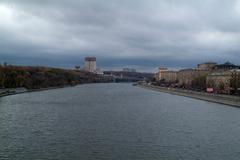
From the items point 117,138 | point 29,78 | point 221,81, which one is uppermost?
point 29,78

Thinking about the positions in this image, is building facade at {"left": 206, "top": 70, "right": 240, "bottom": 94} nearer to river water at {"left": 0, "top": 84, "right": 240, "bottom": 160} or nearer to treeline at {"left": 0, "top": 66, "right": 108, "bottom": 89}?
treeline at {"left": 0, "top": 66, "right": 108, "bottom": 89}

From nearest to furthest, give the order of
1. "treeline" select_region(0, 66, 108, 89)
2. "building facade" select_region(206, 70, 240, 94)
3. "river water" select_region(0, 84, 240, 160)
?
"river water" select_region(0, 84, 240, 160)
"building facade" select_region(206, 70, 240, 94)
"treeline" select_region(0, 66, 108, 89)

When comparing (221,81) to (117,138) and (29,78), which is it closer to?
(29,78)

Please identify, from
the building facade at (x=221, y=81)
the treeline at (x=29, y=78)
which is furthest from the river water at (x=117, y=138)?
the treeline at (x=29, y=78)

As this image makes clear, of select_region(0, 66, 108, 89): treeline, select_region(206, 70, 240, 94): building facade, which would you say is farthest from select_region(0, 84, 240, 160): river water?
select_region(0, 66, 108, 89): treeline

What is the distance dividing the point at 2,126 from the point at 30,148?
7.97 metres

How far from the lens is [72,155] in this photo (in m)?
17.8

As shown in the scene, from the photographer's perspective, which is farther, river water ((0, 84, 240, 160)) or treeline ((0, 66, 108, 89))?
treeline ((0, 66, 108, 89))

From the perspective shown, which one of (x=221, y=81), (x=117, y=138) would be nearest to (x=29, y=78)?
(x=221, y=81)

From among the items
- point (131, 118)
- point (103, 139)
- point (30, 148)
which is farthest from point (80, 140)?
point (131, 118)

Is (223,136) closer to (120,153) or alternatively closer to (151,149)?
(151,149)

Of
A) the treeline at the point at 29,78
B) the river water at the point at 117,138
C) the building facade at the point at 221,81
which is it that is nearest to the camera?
the river water at the point at 117,138

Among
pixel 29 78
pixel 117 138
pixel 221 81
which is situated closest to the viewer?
pixel 117 138

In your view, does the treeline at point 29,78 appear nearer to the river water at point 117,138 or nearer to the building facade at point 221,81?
the building facade at point 221,81
